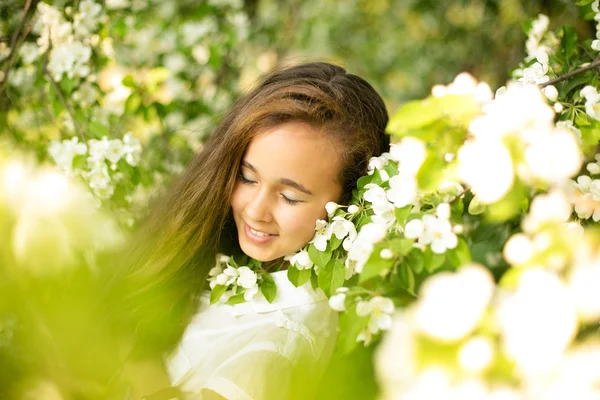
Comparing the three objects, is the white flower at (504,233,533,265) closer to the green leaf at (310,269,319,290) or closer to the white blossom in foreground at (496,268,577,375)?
the white blossom in foreground at (496,268,577,375)

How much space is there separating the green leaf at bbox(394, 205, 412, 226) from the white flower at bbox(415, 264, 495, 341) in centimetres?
44

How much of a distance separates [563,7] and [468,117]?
6.39ft

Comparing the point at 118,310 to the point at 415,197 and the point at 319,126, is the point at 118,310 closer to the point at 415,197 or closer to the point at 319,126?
the point at 415,197

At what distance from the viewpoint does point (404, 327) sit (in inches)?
15.0

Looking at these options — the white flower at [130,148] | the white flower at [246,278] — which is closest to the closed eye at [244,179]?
the white flower at [246,278]

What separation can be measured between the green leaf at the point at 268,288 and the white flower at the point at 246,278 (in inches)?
1.0

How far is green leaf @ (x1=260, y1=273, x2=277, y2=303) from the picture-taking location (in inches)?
50.7

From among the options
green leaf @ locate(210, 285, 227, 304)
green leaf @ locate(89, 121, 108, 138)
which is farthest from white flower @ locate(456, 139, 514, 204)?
green leaf @ locate(89, 121, 108, 138)

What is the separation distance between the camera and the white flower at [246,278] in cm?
128

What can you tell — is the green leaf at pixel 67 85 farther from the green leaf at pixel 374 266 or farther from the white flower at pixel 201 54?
the green leaf at pixel 374 266

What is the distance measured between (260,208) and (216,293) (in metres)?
0.24

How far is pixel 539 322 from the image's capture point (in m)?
0.41

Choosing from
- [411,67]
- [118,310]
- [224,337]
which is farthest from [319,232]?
[411,67]

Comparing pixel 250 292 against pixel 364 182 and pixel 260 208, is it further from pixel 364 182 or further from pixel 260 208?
pixel 364 182
